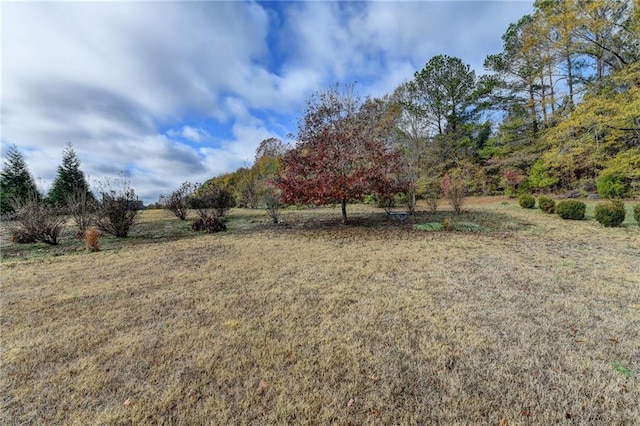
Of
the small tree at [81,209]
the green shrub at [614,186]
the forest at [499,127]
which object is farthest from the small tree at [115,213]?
the green shrub at [614,186]

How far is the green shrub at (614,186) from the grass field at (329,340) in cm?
1033

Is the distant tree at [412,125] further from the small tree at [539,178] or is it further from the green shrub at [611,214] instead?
the green shrub at [611,214]

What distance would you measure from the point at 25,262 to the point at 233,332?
5986mm

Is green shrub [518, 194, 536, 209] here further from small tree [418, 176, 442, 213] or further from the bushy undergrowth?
small tree [418, 176, 442, 213]

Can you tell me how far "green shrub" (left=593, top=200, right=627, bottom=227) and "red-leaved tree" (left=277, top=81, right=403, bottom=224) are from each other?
5219 mm

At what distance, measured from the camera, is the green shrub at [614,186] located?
12.3m

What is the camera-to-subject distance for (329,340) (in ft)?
8.25

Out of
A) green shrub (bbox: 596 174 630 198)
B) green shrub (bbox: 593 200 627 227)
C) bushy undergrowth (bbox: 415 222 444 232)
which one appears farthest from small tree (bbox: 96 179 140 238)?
green shrub (bbox: 596 174 630 198)

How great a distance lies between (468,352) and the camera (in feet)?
7.54

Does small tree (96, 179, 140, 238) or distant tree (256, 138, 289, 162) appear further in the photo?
distant tree (256, 138, 289, 162)

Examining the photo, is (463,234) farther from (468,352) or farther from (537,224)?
(468,352)

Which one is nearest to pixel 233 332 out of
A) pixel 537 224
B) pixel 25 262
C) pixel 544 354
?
pixel 544 354

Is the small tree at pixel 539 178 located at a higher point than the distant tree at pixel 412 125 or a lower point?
lower

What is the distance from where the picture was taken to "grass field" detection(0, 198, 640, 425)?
1777mm
